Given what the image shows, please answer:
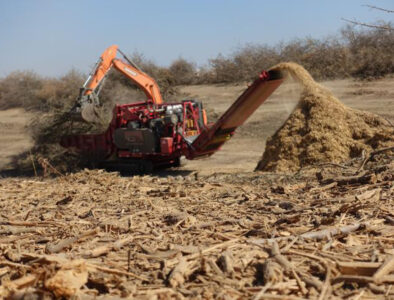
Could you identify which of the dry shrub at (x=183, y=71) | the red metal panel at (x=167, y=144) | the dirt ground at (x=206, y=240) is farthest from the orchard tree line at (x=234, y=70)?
the dirt ground at (x=206, y=240)

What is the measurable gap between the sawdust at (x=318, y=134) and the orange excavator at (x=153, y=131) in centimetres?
93

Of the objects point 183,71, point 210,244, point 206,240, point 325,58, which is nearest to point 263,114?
point 325,58

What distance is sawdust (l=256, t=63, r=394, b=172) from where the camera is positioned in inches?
424

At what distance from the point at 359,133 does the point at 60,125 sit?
29.7ft

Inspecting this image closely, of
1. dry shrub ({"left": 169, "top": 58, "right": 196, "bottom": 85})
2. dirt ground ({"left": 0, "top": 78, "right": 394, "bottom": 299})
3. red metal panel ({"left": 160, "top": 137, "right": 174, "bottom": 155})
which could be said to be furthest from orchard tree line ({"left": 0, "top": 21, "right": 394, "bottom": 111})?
dirt ground ({"left": 0, "top": 78, "right": 394, "bottom": 299})

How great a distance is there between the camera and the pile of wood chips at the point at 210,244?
133 inches

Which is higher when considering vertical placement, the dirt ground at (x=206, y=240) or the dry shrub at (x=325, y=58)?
the dry shrub at (x=325, y=58)

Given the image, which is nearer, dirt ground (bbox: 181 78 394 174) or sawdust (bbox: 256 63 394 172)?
sawdust (bbox: 256 63 394 172)

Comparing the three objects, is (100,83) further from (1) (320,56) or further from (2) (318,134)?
(1) (320,56)

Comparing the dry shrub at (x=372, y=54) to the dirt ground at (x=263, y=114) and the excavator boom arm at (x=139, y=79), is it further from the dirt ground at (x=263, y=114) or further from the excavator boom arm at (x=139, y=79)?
the excavator boom arm at (x=139, y=79)

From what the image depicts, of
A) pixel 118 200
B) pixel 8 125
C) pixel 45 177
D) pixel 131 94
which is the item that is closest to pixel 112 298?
pixel 118 200

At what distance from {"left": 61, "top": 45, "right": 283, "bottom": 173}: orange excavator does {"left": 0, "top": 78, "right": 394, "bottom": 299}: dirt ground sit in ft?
15.1

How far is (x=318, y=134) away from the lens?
11.0m

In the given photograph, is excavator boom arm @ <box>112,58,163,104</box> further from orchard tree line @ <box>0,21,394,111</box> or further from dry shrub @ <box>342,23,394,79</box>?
dry shrub @ <box>342,23,394,79</box>
